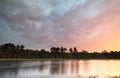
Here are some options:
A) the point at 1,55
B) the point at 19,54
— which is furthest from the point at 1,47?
the point at 1,55

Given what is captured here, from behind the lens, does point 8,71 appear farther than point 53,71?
No

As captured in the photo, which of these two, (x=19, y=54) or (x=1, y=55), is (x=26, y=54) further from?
(x=1, y=55)

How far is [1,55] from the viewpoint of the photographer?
158375 millimetres

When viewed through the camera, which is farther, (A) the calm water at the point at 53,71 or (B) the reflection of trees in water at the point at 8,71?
(A) the calm water at the point at 53,71

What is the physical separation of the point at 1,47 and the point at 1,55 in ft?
112

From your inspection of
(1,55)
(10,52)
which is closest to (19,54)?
(10,52)

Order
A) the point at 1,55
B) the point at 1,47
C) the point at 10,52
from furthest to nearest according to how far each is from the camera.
A: the point at 1,47 → the point at 10,52 → the point at 1,55

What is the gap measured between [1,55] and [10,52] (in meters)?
18.0

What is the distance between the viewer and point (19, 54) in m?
184

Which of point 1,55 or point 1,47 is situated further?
point 1,47

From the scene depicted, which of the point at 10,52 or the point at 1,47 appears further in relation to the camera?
the point at 1,47

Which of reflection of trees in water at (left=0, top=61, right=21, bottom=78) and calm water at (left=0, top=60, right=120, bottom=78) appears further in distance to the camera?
calm water at (left=0, top=60, right=120, bottom=78)

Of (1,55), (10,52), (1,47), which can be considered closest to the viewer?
(1,55)

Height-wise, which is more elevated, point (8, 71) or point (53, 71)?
point (8, 71)
